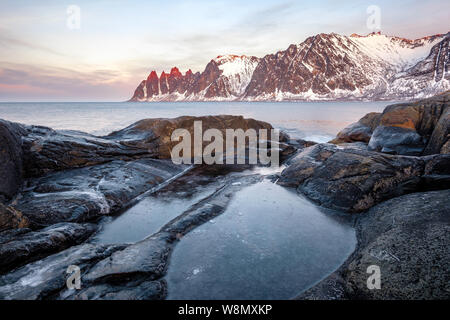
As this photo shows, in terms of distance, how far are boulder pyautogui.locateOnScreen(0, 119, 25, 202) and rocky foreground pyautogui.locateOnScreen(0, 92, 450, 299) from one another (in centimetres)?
3

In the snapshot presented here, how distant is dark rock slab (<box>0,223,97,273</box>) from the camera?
4269mm

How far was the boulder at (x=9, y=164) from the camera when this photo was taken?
6.32 meters

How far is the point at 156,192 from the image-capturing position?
864 cm

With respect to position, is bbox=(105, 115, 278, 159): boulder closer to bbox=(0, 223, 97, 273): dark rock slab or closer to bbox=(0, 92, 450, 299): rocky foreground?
bbox=(0, 92, 450, 299): rocky foreground

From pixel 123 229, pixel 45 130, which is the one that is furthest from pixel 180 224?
pixel 45 130

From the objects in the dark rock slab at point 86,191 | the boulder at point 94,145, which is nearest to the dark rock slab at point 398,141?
the boulder at point 94,145

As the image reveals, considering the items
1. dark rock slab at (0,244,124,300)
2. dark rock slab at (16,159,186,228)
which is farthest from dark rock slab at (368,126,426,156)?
dark rock slab at (0,244,124,300)

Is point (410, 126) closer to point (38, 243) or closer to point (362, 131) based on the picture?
point (362, 131)

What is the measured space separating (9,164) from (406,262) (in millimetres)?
9296

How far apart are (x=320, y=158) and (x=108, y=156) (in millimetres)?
8471

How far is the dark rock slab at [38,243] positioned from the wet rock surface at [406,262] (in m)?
4.70

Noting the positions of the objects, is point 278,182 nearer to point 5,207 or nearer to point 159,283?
point 159,283
